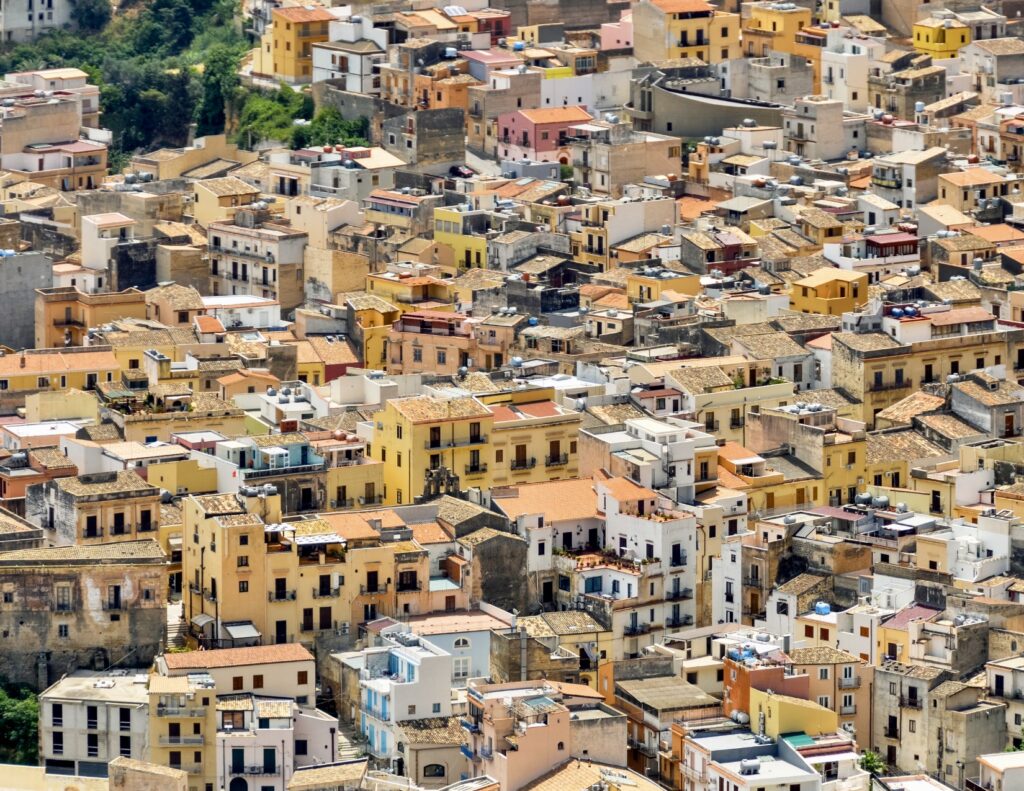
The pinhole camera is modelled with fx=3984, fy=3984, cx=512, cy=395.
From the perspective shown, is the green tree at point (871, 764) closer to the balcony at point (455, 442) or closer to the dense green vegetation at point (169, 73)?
the balcony at point (455, 442)

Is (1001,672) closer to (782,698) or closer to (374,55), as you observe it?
(782,698)

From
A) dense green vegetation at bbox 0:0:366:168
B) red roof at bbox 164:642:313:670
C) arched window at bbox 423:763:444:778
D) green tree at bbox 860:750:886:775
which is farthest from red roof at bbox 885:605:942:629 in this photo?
dense green vegetation at bbox 0:0:366:168

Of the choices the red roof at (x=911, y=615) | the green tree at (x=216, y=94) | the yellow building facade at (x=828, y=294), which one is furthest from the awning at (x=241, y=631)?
the green tree at (x=216, y=94)

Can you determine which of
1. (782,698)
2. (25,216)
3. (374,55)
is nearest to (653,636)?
(782,698)

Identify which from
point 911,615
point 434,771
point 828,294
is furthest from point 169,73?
point 434,771

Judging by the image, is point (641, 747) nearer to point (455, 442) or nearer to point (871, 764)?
point (871, 764)

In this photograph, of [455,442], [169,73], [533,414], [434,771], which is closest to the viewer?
[434,771]
